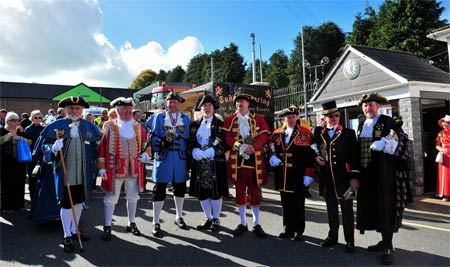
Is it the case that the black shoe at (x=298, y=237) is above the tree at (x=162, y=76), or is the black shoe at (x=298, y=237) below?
below

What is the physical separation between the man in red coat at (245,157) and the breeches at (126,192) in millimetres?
1397

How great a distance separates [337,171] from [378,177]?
484 mm

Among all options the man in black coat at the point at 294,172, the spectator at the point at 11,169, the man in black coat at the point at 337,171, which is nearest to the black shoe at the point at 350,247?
the man in black coat at the point at 337,171

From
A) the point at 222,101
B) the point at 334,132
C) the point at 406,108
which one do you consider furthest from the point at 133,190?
the point at 406,108

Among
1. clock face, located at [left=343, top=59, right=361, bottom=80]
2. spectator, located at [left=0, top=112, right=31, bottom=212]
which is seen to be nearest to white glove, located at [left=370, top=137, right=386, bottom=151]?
clock face, located at [left=343, top=59, right=361, bottom=80]

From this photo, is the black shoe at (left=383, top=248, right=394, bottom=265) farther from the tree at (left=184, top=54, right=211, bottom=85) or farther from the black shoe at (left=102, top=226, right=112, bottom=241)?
the tree at (left=184, top=54, right=211, bottom=85)

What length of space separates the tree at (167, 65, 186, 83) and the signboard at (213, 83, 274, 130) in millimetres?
67402

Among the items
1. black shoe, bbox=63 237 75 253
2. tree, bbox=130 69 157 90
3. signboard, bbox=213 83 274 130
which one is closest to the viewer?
black shoe, bbox=63 237 75 253

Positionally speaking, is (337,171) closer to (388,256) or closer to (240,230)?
(388,256)

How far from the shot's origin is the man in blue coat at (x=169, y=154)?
16.1 feet

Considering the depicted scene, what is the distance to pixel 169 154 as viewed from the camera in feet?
16.3

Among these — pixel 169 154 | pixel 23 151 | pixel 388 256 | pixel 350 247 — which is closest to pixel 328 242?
pixel 350 247

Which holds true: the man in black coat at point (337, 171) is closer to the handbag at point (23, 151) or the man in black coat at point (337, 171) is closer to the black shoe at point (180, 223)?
the black shoe at point (180, 223)

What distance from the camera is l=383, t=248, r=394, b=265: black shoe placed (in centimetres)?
369
